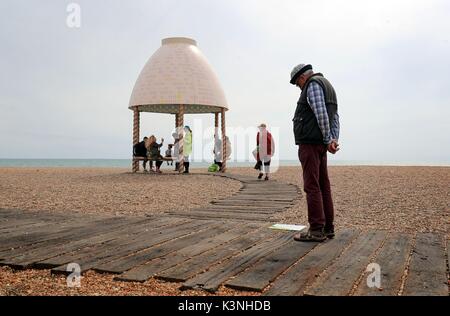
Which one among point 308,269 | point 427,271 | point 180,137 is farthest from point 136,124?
point 427,271

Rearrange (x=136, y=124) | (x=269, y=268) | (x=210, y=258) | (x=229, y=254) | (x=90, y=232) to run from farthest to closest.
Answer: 1. (x=136, y=124)
2. (x=90, y=232)
3. (x=229, y=254)
4. (x=210, y=258)
5. (x=269, y=268)

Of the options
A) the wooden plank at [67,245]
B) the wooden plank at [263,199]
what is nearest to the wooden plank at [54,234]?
the wooden plank at [67,245]

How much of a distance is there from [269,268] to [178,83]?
53.9ft

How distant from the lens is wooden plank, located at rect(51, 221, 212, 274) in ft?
11.9

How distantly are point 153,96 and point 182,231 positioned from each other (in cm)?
1463

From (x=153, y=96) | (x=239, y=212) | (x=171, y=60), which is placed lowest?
(x=239, y=212)

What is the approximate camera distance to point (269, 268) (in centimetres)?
341

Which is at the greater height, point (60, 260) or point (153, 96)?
point (153, 96)

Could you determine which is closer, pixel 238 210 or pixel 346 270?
pixel 346 270

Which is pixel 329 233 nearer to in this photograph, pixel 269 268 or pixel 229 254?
pixel 229 254
